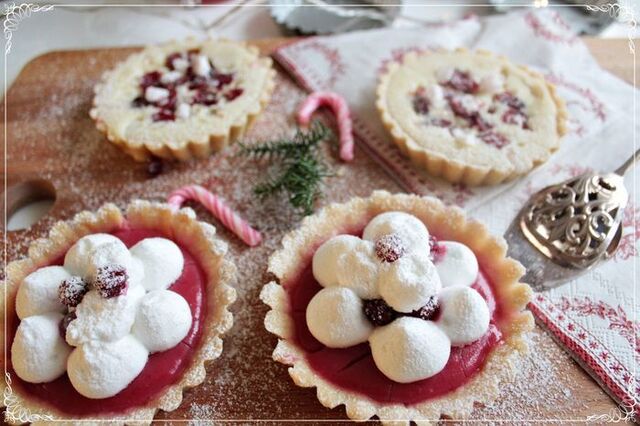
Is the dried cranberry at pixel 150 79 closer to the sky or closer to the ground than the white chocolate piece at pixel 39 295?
closer to the sky

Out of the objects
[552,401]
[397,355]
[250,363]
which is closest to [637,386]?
[552,401]

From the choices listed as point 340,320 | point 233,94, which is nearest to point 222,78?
point 233,94

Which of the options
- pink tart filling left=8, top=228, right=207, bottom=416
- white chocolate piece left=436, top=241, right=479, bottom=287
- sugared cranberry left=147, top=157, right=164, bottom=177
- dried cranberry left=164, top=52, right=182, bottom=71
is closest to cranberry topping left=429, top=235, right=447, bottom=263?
white chocolate piece left=436, top=241, right=479, bottom=287

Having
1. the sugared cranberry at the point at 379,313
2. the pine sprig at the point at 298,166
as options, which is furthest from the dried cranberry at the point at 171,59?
the sugared cranberry at the point at 379,313

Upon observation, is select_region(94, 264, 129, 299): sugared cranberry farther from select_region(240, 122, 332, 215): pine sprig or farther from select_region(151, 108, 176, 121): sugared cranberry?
select_region(151, 108, 176, 121): sugared cranberry

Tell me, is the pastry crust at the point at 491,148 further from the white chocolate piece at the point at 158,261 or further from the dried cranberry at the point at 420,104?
the white chocolate piece at the point at 158,261

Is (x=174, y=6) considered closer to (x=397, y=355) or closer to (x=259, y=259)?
(x=259, y=259)
